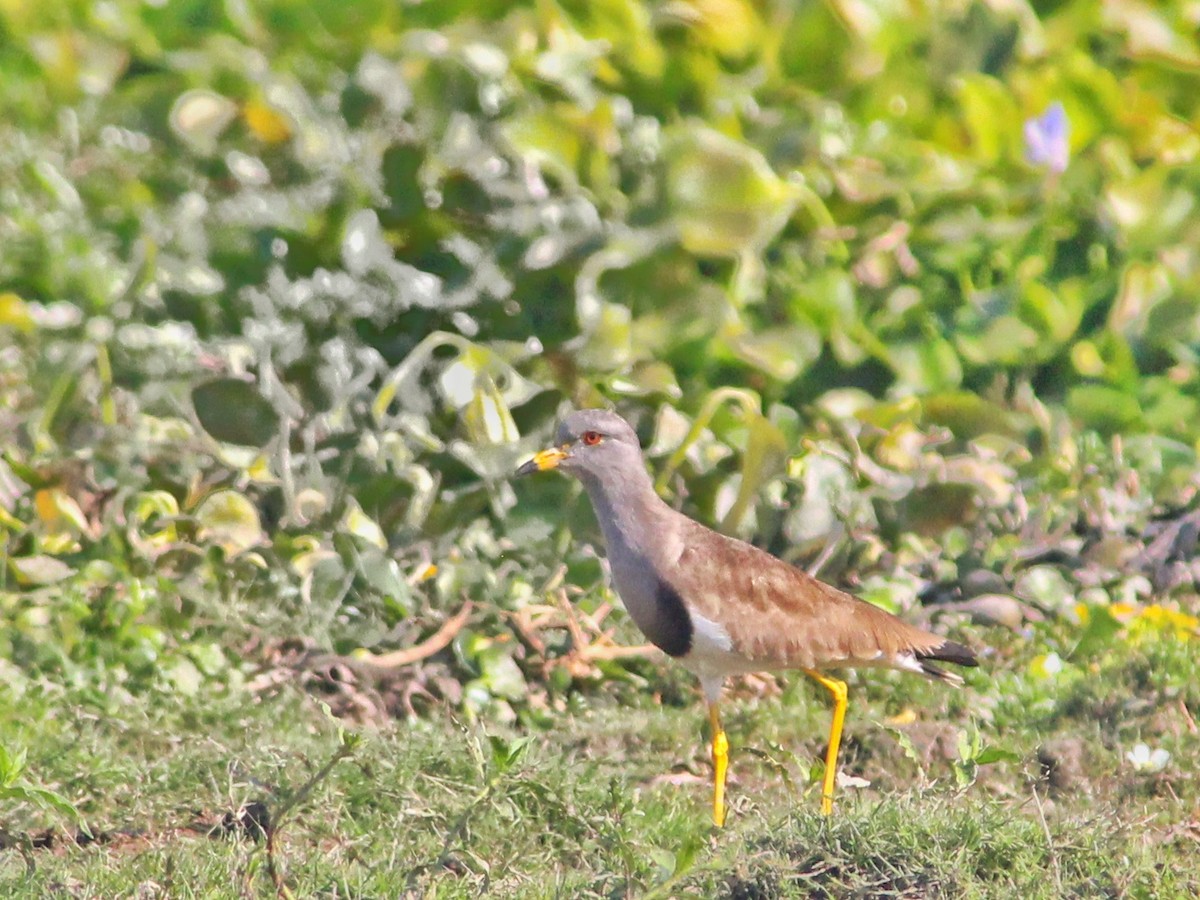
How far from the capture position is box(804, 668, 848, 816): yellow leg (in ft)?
13.9

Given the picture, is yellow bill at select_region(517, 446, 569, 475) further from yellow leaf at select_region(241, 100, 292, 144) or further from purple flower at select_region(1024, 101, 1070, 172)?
purple flower at select_region(1024, 101, 1070, 172)

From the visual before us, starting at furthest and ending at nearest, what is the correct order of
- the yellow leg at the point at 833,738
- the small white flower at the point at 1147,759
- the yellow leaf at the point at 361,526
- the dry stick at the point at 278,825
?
the yellow leaf at the point at 361,526
the small white flower at the point at 1147,759
the yellow leg at the point at 833,738
the dry stick at the point at 278,825

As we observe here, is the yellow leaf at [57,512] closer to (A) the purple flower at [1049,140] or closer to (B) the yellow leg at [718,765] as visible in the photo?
(B) the yellow leg at [718,765]

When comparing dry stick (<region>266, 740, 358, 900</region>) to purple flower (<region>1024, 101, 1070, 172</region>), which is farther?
purple flower (<region>1024, 101, 1070, 172</region>)

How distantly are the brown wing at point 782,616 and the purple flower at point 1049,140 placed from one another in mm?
2907

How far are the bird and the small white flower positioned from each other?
48cm

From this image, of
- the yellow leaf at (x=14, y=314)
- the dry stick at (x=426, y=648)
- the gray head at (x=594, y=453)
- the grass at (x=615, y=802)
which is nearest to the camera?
the grass at (x=615, y=802)

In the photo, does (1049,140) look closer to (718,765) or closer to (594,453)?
(594,453)

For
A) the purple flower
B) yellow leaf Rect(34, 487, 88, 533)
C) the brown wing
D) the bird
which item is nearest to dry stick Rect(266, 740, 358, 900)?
the bird

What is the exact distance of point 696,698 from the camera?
5559 millimetres

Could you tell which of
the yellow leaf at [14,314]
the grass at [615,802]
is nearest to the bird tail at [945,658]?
the grass at [615,802]

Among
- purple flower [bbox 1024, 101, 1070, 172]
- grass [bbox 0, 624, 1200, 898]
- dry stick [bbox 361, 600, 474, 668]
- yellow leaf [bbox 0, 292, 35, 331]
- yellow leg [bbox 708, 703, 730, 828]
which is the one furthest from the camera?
purple flower [bbox 1024, 101, 1070, 172]

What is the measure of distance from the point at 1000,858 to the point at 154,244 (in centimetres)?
400

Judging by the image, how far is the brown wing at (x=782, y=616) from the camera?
4738 mm
